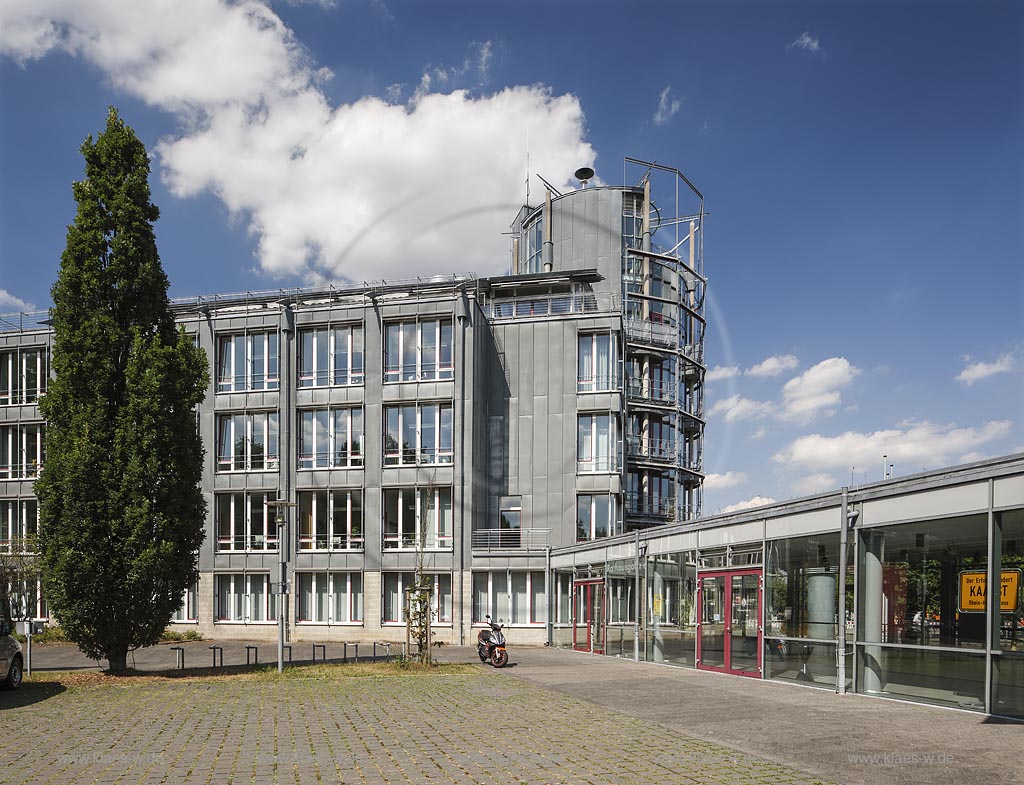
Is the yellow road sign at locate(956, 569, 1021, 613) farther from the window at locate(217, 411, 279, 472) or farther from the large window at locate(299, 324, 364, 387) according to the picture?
the window at locate(217, 411, 279, 472)

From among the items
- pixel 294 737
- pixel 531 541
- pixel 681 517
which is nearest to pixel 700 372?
pixel 681 517

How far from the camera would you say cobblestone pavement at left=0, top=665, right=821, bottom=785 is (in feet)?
32.0

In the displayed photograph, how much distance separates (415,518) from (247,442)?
8.59m

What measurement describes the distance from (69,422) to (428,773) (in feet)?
49.8

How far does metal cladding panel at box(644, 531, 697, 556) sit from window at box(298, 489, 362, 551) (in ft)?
54.2

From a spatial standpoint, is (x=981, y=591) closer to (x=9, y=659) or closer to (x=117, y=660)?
(x=9, y=659)

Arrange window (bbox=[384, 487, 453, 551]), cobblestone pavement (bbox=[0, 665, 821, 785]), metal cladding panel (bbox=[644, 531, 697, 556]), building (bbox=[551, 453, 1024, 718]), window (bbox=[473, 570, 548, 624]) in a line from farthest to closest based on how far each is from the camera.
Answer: window (bbox=[384, 487, 453, 551])
window (bbox=[473, 570, 548, 624])
metal cladding panel (bbox=[644, 531, 697, 556])
building (bbox=[551, 453, 1024, 718])
cobblestone pavement (bbox=[0, 665, 821, 785])

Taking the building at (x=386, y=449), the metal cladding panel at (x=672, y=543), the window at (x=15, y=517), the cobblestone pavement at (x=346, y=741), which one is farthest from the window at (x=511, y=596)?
the window at (x=15, y=517)

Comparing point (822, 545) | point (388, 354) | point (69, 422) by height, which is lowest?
point (822, 545)

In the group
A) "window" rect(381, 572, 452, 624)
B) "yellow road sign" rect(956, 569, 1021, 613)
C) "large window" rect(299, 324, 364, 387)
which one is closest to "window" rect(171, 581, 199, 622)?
"window" rect(381, 572, 452, 624)

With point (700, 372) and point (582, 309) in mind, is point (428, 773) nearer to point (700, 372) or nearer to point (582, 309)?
point (582, 309)

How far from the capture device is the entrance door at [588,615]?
30091mm

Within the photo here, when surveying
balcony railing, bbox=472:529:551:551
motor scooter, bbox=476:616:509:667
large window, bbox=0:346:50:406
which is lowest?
motor scooter, bbox=476:616:509:667

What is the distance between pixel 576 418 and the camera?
39.9 metres
